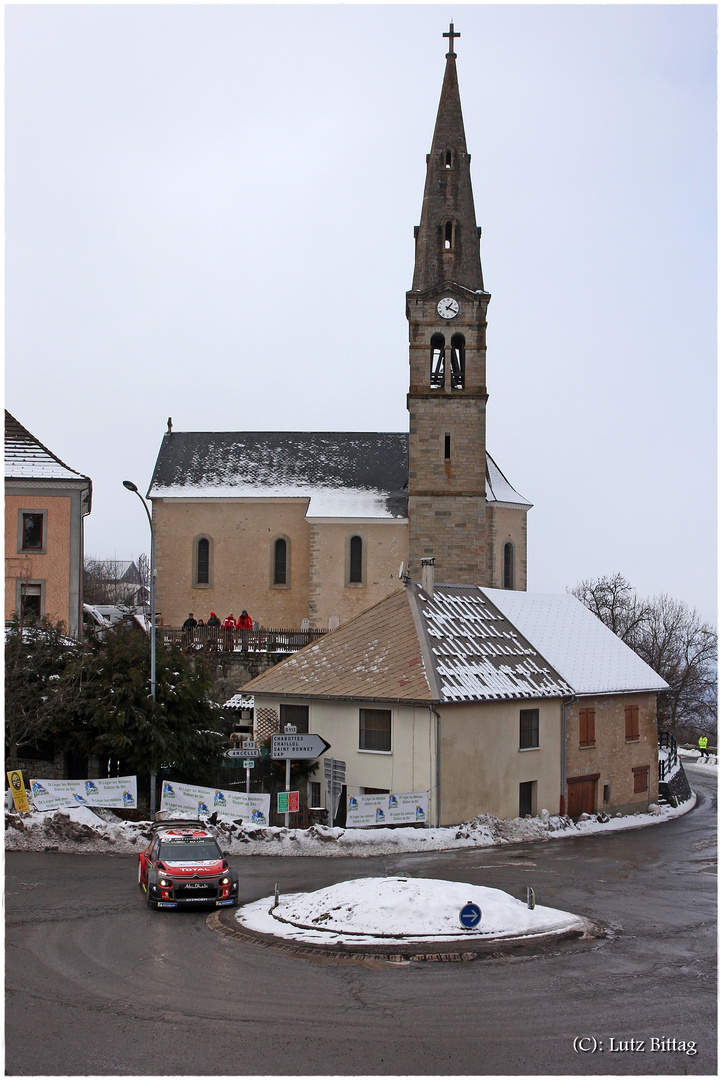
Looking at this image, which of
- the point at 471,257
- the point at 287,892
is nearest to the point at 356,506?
the point at 471,257

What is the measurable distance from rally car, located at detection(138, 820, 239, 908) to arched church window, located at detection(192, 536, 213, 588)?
3540 cm

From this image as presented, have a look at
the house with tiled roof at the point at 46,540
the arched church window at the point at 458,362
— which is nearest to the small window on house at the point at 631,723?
the arched church window at the point at 458,362

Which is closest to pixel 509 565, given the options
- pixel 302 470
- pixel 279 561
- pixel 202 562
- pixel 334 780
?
pixel 279 561

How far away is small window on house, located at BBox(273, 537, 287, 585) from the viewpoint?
54062 millimetres

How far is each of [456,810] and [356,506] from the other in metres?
25.6

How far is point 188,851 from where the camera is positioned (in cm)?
1852

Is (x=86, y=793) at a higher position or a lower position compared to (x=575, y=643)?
lower

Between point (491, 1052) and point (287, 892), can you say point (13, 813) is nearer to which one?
point (287, 892)

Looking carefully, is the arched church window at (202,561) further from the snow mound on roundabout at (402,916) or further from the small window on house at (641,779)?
the snow mound on roundabout at (402,916)

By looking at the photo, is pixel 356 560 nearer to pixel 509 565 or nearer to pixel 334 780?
pixel 509 565

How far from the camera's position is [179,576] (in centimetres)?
5403

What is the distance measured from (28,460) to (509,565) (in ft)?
78.3

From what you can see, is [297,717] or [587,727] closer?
[297,717]

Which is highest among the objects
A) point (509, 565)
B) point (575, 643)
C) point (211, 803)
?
point (509, 565)
